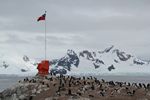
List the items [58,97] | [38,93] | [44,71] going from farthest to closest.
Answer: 1. [44,71]
2. [38,93]
3. [58,97]

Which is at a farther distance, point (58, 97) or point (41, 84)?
point (41, 84)

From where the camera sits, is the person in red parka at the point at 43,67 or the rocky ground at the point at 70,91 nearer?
the rocky ground at the point at 70,91

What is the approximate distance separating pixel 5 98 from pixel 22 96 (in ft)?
13.3

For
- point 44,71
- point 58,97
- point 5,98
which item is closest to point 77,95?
point 58,97

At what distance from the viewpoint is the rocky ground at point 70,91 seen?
2773 inches

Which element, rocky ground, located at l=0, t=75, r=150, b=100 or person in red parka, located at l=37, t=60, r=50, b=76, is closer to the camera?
rocky ground, located at l=0, t=75, r=150, b=100

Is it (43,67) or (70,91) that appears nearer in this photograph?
(70,91)

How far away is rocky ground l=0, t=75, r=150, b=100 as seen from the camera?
7044 centimetres

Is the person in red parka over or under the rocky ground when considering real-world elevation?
over

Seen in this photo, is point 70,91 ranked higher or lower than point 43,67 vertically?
lower

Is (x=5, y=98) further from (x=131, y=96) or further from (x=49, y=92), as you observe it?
(x=131, y=96)

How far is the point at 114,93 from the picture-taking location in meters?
72.4

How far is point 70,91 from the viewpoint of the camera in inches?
2827

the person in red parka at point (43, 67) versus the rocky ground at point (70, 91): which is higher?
the person in red parka at point (43, 67)
